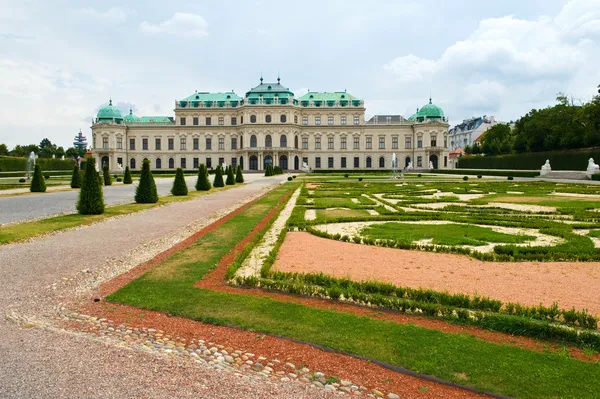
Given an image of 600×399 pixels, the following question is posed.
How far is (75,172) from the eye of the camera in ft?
98.2

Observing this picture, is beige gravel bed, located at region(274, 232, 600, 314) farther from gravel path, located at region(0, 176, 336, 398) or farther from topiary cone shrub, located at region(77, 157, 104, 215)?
topiary cone shrub, located at region(77, 157, 104, 215)

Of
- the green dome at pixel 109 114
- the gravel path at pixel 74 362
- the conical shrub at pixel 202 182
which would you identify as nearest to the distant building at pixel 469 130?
the green dome at pixel 109 114

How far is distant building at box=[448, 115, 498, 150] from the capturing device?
391 feet

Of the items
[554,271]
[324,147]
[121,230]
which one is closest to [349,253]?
[554,271]

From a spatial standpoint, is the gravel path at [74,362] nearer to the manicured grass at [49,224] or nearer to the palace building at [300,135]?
the manicured grass at [49,224]

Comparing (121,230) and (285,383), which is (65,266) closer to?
(121,230)

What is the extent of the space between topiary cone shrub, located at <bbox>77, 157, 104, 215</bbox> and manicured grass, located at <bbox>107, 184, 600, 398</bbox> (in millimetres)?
9333

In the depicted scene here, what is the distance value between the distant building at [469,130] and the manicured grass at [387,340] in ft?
394

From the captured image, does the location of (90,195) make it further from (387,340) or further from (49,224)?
(387,340)

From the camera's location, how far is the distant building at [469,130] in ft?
391

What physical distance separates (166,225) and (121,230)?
1322 mm

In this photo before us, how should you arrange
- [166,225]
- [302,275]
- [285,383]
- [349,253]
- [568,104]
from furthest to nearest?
[568,104]
[166,225]
[349,253]
[302,275]
[285,383]

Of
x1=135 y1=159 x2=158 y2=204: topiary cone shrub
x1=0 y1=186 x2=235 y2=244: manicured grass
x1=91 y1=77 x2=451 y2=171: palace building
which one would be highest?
x1=91 y1=77 x2=451 y2=171: palace building

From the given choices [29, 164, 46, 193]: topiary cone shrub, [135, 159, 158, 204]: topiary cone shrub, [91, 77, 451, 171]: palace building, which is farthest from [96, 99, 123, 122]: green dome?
[135, 159, 158, 204]: topiary cone shrub
